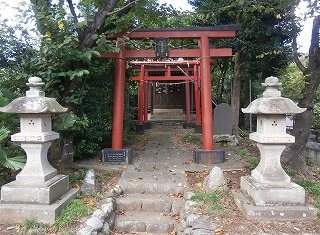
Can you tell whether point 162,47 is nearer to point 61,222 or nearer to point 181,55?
point 181,55

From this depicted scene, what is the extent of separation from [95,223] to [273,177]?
2947 mm

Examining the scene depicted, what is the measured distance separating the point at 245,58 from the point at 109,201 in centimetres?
946

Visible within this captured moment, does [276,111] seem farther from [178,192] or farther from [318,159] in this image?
[318,159]

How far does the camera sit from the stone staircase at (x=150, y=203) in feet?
15.8

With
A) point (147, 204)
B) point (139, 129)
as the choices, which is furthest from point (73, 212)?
point (139, 129)

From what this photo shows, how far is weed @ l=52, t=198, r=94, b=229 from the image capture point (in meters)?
4.14

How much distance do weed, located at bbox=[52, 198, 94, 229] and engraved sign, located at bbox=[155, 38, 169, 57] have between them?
4.51 metres

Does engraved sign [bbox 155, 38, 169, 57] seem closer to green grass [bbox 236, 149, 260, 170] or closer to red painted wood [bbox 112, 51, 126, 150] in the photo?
red painted wood [bbox 112, 51, 126, 150]

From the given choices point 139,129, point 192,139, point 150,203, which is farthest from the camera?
point 139,129

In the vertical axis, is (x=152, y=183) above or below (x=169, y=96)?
below

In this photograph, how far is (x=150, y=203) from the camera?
5.36 metres

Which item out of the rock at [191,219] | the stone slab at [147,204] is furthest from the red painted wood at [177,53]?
the rock at [191,219]

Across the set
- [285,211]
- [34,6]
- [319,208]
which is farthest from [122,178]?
[34,6]

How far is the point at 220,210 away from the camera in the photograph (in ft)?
15.1
